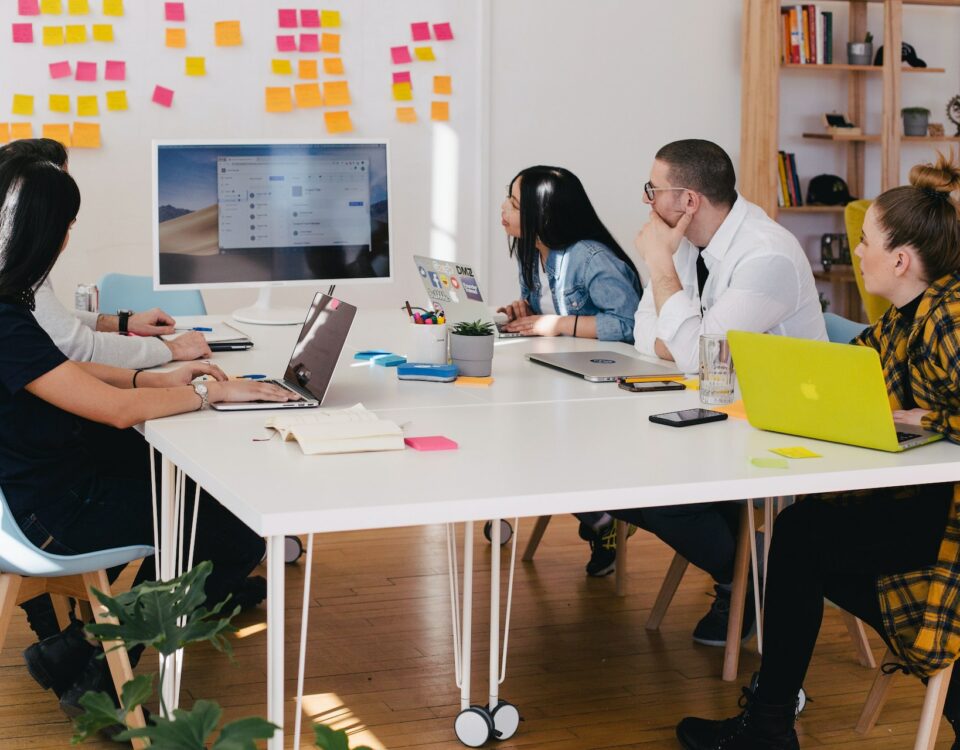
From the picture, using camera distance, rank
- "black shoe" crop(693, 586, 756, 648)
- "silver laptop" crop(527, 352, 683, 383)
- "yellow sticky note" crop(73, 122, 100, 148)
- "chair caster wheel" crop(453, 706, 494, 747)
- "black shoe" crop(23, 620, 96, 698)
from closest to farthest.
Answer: "chair caster wheel" crop(453, 706, 494, 747), "black shoe" crop(23, 620, 96, 698), "silver laptop" crop(527, 352, 683, 383), "black shoe" crop(693, 586, 756, 648), "yellow sticky note" crop(73, 122, 100, 148)

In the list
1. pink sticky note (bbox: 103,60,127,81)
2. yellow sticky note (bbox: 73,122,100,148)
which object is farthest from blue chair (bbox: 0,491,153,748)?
pink sticky note (bbox: 103,60,127,81)

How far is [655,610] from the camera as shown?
2.94 meters

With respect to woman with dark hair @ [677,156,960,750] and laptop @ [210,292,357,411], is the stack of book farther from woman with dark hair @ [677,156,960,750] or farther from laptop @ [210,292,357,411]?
laptop @ [210,292,357,411]

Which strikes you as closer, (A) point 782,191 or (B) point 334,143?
(B) point 334,143

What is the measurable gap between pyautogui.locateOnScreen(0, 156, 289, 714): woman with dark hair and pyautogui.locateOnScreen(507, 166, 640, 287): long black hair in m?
1.46

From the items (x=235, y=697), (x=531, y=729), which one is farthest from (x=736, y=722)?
(x=235, y=697)

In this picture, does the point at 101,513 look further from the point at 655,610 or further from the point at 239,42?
the point at 239,42

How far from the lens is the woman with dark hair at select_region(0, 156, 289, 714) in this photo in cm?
200

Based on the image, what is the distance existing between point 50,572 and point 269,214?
155cm

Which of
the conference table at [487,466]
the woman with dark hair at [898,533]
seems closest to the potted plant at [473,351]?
the conference table at [487,466]

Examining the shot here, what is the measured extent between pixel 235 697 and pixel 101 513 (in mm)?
598

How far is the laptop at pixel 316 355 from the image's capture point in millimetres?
2145

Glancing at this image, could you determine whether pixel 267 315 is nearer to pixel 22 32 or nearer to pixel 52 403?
pixel 52 403

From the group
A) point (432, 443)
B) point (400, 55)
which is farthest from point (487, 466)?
point (400, 55)
